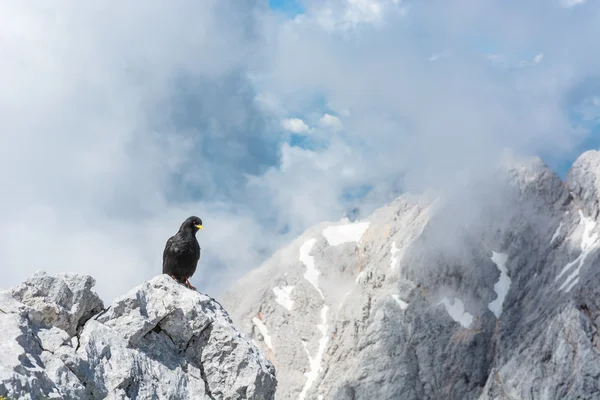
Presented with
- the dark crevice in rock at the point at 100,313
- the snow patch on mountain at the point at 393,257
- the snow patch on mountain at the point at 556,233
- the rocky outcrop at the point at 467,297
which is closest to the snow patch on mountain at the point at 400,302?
the rocky outcrop at the point at 467,297

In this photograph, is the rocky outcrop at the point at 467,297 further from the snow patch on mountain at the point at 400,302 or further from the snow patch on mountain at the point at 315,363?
the snow patch on mountain at the point at 315,363

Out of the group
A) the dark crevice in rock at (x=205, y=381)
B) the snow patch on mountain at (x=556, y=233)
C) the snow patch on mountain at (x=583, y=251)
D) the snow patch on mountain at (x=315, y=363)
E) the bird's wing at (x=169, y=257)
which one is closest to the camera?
the dark crevice in rock at (x=205, y=381)

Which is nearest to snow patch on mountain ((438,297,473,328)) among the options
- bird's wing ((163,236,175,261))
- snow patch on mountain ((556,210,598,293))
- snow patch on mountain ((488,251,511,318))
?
snow patch on mountain ((488,251,511,318))

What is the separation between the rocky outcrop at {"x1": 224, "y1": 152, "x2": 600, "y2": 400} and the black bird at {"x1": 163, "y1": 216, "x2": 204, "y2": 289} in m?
115

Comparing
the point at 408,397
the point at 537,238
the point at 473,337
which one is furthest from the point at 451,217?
the point at 408,397

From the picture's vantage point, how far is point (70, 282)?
14.5 meters

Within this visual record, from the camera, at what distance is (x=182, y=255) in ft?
57.1

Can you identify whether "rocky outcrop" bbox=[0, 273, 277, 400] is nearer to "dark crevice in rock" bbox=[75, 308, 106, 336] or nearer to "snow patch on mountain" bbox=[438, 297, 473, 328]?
"dark crevice in rock" bbox=[75, 308, 106, 336]

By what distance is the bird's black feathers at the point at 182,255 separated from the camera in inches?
685

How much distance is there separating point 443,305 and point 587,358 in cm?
5310

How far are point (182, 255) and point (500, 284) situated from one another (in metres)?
161

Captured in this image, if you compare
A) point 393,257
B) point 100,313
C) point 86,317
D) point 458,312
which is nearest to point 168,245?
point 100,313

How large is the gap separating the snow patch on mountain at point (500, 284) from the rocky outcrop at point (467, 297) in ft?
0.87

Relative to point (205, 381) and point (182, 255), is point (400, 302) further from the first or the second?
point (205, 381)
